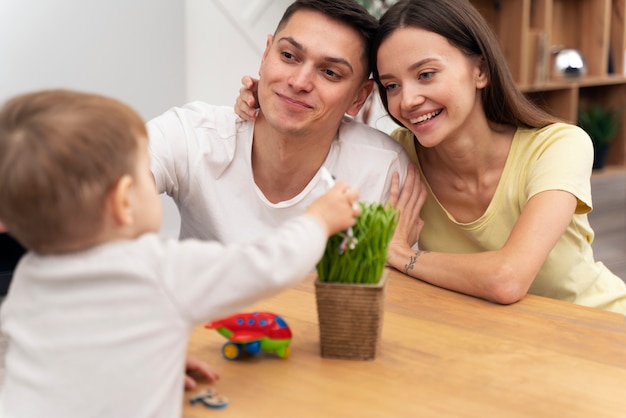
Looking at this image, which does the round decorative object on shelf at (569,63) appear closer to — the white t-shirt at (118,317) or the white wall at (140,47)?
the white wall at (140,47)

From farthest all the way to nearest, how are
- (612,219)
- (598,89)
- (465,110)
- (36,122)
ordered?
(598,89) → (612,219) → (465,110) → (36,122)

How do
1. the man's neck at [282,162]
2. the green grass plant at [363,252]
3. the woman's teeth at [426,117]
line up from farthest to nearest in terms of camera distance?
1. the man's neck at [282,162]
2. the woman's teeth at [426,117]
3. the green grass plant at [363,252]

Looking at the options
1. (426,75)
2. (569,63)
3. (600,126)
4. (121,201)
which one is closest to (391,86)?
(426,75)

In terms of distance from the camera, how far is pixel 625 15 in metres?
5.95

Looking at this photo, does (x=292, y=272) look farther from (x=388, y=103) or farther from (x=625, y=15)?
(x=625, y=15)

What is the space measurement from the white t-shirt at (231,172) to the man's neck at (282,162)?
29 mm

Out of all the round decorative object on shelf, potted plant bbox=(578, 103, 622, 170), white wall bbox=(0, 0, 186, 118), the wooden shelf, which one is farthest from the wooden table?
A: potted plant bbox=(578, 103, 622, 170)

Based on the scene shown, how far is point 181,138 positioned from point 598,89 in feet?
16.8

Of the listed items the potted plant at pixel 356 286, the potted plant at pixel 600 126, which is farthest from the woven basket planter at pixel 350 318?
the potted plant at pixel 600 126

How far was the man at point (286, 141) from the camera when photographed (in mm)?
1862

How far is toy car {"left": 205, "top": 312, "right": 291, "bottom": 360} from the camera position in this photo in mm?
1246

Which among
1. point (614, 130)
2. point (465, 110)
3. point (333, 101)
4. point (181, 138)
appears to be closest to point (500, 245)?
point (465, 110)

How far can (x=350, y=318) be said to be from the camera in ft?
4.12

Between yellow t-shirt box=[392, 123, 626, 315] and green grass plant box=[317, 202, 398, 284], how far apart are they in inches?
23.6
